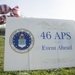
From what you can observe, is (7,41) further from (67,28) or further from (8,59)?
Answer: (67,28)

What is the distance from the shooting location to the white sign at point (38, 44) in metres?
6.09

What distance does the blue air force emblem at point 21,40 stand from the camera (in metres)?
6.13

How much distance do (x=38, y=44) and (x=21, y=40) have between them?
64 cm

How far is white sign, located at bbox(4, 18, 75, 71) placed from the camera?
6.09m

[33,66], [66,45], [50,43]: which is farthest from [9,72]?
[66,45]

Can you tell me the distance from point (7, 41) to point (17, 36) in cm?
40

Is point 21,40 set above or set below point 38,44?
above

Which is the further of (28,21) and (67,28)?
(67,28)

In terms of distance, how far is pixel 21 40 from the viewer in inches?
244

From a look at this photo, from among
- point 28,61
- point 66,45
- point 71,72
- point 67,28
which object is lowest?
point 71,72

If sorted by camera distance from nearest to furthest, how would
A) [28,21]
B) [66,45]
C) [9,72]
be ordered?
[9,72]
[28,21]
[66,45]

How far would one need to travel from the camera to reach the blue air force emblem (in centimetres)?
613

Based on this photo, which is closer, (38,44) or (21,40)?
(21,40)

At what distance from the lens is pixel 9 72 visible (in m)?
5.90
